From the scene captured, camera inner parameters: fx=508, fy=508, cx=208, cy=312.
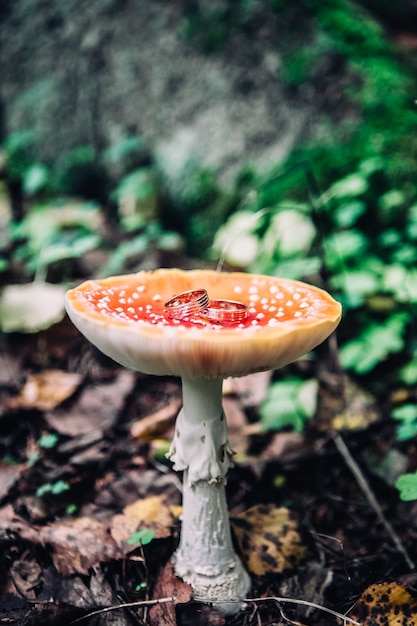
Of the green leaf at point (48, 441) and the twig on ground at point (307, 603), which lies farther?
the green leaf at point (48, 441)

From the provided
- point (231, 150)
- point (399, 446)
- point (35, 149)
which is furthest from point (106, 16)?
point (399, 446)

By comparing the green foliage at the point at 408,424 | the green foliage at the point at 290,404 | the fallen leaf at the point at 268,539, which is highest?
the green foliage at the point at 408,424

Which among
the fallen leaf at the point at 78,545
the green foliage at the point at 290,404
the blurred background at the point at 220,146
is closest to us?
the fallen leaf at the point at 78,545

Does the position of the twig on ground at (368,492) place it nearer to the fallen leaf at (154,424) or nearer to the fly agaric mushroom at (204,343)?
the fly agaric mushroom at (204,343)

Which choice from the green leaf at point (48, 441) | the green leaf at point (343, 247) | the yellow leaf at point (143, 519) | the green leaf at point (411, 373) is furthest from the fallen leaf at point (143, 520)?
the green leaf at point (343, 247)

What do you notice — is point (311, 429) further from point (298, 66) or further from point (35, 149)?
point (35, 149)

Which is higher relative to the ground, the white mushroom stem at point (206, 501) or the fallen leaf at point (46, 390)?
the white mushroom stem at point (206, 501)
